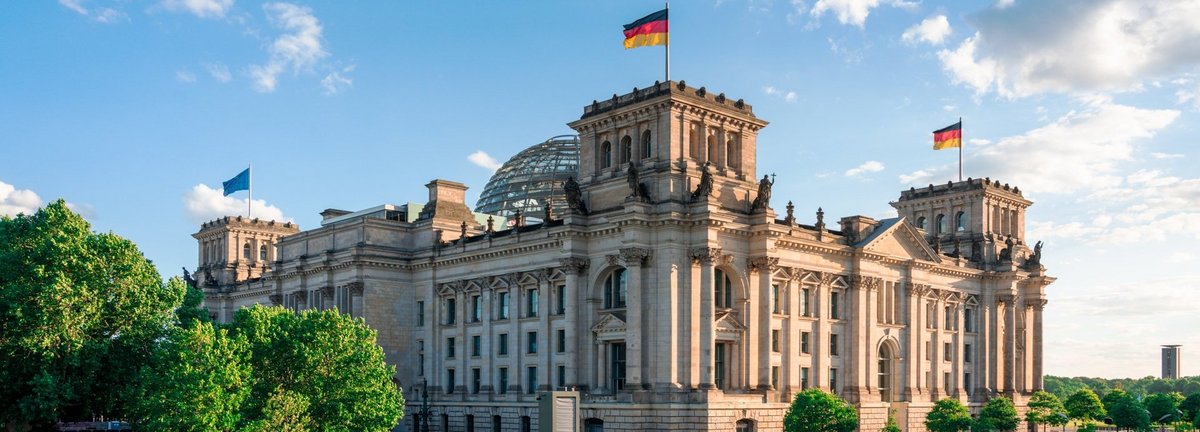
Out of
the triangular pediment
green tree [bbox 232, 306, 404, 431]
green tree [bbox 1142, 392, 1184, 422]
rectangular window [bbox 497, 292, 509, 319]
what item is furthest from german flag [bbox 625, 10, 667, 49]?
green tree [bbox 1142, 392, 1184, 422]

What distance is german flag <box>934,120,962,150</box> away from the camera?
108 metres

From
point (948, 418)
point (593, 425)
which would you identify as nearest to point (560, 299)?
point (593, 425)

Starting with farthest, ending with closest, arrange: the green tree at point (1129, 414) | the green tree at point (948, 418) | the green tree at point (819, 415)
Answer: the green tree at point (1129, 414), the green tree at point (948, 418), the green tree at point (819, 415)

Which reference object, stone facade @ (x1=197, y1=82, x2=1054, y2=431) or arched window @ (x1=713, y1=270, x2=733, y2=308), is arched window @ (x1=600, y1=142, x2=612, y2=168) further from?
arched window @ (x1=713, y1=270, x2=733, y2=308)

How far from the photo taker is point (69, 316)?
63000 millimetres

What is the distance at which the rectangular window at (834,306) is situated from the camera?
90688 mm

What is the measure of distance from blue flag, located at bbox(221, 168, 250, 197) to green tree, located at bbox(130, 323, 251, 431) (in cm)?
5642

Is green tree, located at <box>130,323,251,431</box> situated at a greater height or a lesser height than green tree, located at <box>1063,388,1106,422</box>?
greater

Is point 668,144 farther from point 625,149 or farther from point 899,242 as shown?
point 899,242

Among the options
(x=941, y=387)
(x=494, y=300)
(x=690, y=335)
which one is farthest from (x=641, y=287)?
(x=941, y=387)

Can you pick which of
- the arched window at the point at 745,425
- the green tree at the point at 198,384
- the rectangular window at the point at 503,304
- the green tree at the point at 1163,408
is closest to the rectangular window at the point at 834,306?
the arched window at the point at 745,425

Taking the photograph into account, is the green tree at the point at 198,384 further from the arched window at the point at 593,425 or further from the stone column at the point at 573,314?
the stone column at the point at 573,314

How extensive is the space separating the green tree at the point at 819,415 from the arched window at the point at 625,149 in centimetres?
1966

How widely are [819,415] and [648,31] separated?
26.6 m
